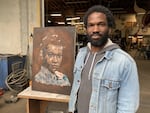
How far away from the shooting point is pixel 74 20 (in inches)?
739

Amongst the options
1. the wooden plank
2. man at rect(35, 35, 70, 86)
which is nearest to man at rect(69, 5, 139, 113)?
the wooden plank

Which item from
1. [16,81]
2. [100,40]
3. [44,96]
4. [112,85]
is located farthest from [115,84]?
[16,81]

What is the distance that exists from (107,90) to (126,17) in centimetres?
1881

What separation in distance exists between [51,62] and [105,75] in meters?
0.89

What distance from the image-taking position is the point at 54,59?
219 centimetres

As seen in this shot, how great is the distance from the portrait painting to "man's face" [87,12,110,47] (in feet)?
2.21

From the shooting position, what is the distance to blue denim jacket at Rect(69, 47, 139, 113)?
1.38 meters

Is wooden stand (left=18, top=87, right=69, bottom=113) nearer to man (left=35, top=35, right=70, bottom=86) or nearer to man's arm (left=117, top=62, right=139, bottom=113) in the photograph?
man (left=35, top=35, right=70, bottom=86)

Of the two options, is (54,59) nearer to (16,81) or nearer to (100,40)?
(100,40)

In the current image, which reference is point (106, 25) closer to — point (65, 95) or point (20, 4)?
point (65, 95)

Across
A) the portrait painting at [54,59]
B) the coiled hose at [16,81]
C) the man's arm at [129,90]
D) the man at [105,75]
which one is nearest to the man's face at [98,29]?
the man at [105,75]

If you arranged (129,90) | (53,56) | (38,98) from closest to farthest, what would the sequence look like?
(129,90) < (38,98) < (53,56)

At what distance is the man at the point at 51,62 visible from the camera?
218cm

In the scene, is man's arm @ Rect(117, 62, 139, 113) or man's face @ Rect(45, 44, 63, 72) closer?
man's arm @ Rect(117, 62, 139, 113)
